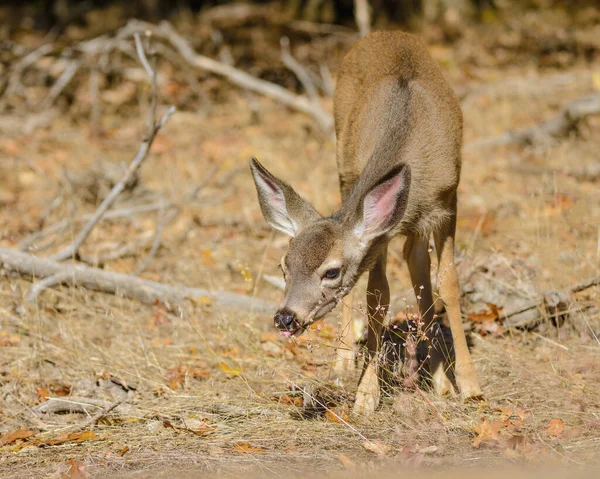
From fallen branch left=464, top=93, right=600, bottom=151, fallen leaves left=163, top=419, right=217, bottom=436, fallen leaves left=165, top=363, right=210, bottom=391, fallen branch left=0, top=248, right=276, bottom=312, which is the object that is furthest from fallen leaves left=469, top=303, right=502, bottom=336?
fallen branch left=464, top=93, right=600, bottom=151

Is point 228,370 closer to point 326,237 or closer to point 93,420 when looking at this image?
point 93,420

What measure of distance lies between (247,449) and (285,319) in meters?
0.74

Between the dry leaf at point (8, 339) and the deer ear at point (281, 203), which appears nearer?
the deer ear at point (281, 203)

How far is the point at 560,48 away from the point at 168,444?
11831mm

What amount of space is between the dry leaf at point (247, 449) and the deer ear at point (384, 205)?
50.3 inches

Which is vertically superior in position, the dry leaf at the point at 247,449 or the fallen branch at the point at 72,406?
the dry leaf at the point at 247,449

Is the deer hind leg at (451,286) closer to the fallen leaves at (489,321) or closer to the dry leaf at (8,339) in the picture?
the fallen leaves at (489,321)

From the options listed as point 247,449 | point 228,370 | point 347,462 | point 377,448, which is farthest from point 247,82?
point 347,462

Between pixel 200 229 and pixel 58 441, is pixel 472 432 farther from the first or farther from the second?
pixel 200 229

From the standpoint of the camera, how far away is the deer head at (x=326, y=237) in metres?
4.50

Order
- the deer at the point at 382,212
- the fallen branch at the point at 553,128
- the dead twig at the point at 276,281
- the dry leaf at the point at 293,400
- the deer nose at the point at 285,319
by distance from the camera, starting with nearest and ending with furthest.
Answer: the deer nose at the point at 285,319, the deer at the point at 382,212, the dry leaf at the point at 293,400, the dead twig at the point at 276,281, the fallen branch at the point at 553,128

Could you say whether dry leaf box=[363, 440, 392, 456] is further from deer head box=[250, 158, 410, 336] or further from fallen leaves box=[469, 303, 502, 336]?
fallen leaves box=[469, 303, 502, 336]

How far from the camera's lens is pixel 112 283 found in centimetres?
654

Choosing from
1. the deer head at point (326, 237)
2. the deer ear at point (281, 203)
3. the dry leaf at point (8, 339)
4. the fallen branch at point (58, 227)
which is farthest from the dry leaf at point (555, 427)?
the fallen branch at point (58, 227)
